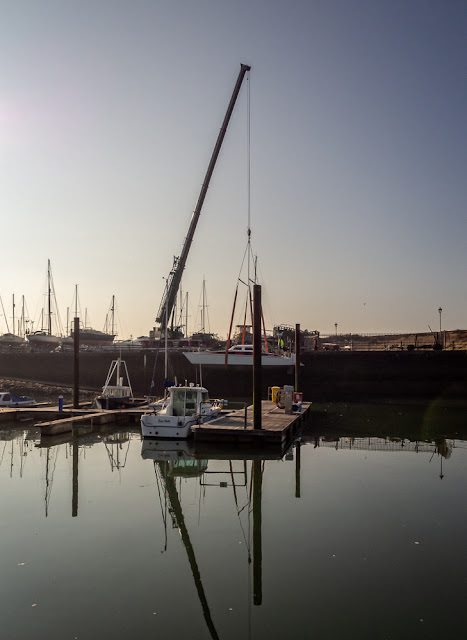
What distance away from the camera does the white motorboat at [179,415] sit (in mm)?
25516

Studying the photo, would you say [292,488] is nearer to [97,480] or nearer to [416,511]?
[416,511]

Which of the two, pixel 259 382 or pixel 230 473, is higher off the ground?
pixel 259 382

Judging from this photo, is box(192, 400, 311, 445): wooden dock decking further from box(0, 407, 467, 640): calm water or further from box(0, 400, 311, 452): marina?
box(0, 407, 467, 640): calm water

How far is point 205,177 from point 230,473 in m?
42.2

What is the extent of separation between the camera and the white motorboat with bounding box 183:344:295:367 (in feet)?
176

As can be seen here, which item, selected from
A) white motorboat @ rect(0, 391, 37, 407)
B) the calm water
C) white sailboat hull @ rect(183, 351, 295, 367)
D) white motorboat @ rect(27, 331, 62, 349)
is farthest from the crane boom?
the calm water

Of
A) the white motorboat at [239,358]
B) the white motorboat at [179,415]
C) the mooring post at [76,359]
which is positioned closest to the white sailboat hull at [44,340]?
the white motorboat at [239,358]

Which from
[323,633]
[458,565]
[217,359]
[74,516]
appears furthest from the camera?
[217,359]

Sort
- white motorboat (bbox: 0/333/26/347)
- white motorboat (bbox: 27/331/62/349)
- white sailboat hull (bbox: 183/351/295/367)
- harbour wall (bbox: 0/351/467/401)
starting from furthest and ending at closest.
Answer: white motorboat (bbox: 0/333/26/347) < white motorboat (bbox: 27/331/62/349) < white sailboat hull (bbox: 183/351/295/367) < harbour wall (bbox: 0/351/467/401)

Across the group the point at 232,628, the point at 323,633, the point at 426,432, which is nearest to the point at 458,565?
the point at 323,633

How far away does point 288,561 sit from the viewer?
11188mm

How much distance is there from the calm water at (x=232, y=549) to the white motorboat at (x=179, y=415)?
3754 millimetres

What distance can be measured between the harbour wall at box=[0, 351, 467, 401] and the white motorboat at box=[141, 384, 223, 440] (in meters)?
22.1

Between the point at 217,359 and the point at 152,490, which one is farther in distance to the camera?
the point at 217,359
